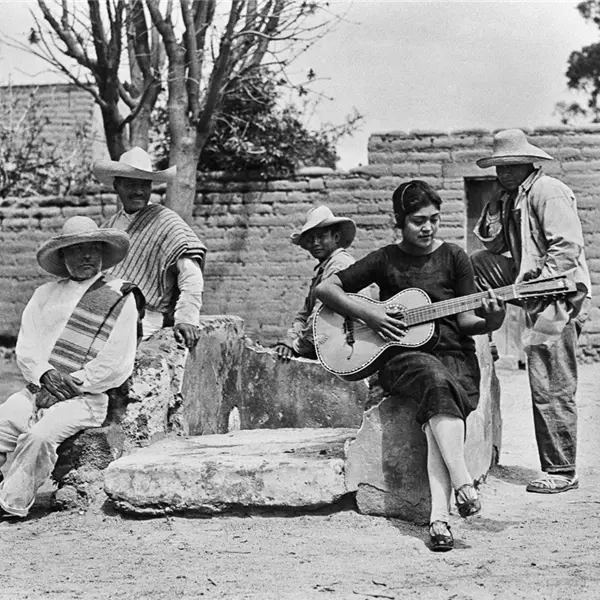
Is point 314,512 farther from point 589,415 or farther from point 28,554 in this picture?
point 589,415

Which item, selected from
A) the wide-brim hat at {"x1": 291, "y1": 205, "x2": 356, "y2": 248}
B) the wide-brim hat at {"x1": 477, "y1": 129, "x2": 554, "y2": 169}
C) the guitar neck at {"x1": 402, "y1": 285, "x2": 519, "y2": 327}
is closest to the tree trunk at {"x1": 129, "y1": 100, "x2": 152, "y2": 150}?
the wide-brim hat at {"x1": 291, "y1": 205, "x2": 356, "y2": 248}

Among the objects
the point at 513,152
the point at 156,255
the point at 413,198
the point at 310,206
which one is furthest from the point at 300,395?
the point at 310,206

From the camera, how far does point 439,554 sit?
13.9 feet

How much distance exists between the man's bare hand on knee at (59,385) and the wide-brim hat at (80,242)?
670 millimetres

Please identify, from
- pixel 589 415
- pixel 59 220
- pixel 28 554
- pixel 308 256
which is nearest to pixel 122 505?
pixel 28 554

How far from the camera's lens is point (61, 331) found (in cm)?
533

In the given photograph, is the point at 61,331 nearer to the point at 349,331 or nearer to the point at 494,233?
Answer: the point at 349,331

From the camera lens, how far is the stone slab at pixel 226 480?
478cm

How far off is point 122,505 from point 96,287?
1.19 metres

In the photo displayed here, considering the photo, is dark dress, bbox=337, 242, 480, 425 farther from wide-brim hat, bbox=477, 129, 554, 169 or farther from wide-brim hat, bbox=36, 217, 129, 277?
wide-brim hat, bbox=36, 217, 129, 277

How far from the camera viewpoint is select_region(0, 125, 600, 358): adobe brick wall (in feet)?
35.4

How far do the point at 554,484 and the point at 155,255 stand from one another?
2683mm

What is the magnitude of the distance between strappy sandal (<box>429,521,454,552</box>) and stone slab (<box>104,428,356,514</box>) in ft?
2.04

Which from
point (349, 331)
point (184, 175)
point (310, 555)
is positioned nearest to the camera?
point (310, 555)
